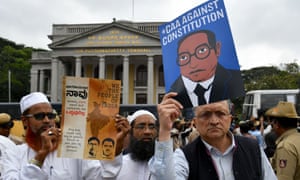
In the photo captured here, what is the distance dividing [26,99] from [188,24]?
1404 mm

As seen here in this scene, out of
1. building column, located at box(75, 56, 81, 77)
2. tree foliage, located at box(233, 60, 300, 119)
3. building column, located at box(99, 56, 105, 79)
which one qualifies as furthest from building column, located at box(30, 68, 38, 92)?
tree foliage, located at box(233, 60, 300, 119)

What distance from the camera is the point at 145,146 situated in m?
3.29

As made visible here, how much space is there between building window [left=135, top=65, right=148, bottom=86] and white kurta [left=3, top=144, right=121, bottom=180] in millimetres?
40199

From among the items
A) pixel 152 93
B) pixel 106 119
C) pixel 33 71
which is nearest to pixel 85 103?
pixel 106 119

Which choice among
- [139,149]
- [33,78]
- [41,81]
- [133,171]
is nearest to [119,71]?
[41,81]

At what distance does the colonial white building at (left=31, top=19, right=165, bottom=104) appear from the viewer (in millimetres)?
40344

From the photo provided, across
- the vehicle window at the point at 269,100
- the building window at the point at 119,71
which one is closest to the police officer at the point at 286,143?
the vehicle window at the point at 269,100

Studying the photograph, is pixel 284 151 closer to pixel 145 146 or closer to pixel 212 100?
pixel 145 146

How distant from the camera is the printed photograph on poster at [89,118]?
243cm

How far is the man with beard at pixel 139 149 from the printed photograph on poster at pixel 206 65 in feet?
3.69

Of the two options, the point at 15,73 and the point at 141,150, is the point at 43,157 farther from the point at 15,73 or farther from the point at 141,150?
the point at 15,73

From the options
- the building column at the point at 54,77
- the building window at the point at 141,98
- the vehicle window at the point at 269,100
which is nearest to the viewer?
the vehicle window at the point at 269,100

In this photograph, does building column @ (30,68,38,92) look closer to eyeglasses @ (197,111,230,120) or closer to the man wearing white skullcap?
the man wearing white skullcap

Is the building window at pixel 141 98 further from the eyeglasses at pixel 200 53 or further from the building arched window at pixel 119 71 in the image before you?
the eyeglasses at pixel 200 53
